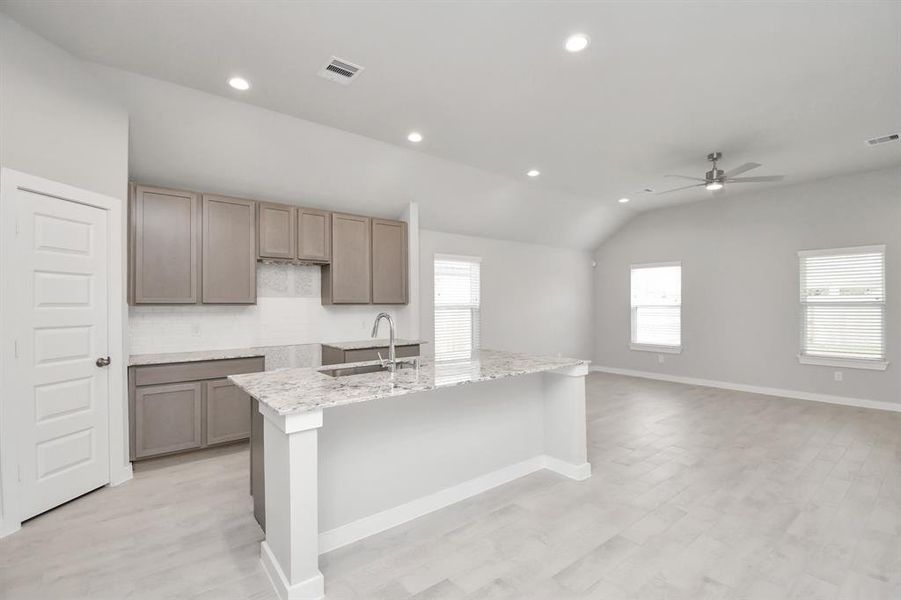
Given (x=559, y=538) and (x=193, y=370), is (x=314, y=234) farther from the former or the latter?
(x=559, y=538)

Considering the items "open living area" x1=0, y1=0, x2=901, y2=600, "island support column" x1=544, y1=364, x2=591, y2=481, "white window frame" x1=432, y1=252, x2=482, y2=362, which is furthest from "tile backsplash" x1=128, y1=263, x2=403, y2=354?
"island support column" x1=544, y1=364, x2=591, y2=481

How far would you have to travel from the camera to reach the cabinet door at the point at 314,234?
462 cm

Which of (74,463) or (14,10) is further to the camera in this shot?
(74,463)

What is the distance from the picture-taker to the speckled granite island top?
1989mm

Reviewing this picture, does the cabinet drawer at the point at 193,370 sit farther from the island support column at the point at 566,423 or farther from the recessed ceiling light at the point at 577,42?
the recessed ceiling light at the point at 577,42

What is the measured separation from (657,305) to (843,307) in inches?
97.0

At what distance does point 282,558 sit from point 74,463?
205 cm

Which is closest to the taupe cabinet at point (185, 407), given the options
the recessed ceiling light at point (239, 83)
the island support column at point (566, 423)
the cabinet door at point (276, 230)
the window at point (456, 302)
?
the cabinet door at point (276, 230)

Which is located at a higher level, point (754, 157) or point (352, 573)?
point (754, 157)

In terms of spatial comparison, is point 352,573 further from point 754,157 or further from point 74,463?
point 754,157

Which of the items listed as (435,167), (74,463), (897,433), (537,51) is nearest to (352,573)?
(74,463)

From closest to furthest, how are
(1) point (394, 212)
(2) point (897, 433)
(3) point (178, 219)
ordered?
1. (3) point (178, 219)
2. (2) point (897, 433)
3. (1) point (394, 212)

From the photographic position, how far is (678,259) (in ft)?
23.7

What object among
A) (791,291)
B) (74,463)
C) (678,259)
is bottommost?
(74,463)
